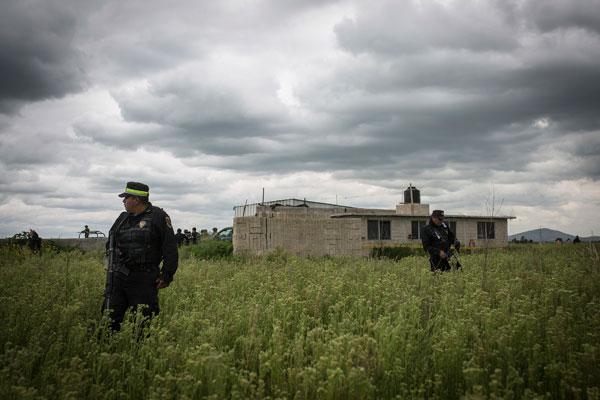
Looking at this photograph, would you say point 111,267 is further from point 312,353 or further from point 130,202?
point 312,353

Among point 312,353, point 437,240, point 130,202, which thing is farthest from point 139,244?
point 437,240

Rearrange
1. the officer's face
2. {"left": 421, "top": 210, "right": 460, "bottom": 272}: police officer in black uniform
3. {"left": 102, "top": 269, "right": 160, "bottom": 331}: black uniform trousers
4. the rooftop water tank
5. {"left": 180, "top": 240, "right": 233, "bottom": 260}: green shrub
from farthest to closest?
the rooftop water tank < {"left": 180, "top": 240, "right": 233, "bottom": 260}: green shrub < {"left": 421, "top": 210, "right": 460, "bottom": 272}: police officer in black uniform < the officer's face < {"left": 102, "top": 269, "right": 160, "bottom": 331}: black uniform trousers

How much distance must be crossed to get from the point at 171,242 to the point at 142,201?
662mm

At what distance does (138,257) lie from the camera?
5.46 meters

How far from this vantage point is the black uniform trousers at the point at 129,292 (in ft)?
17.9

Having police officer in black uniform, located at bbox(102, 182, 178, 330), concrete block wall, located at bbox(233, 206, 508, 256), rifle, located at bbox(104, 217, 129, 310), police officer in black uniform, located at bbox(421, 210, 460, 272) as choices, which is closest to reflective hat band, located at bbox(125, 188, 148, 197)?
police officer in black uniform, located at bbox(102, 182, 178, 330)

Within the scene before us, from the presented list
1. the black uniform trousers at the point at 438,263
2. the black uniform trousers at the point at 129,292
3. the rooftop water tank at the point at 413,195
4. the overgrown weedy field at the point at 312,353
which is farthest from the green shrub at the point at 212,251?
the rooftop water tank at the point at 413,195

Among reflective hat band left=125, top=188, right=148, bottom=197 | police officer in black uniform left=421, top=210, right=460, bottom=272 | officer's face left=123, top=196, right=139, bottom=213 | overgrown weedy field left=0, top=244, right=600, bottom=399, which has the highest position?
reflective hat band left=125, top=188, right=148, bottom=197

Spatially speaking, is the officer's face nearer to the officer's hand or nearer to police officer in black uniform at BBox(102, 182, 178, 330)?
police officer in black uniform at BBox(102, 182, 178, 330)

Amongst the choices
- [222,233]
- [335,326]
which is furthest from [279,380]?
[222,233]

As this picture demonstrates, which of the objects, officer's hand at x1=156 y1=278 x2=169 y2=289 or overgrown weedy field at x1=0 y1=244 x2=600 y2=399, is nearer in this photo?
overgrown weedy field at x1=0 y1=244 x2=600 y2=399

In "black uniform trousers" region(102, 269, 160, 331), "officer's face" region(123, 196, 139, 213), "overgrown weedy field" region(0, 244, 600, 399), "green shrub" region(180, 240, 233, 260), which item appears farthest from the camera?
"green shrub" region(180, 240, 233, 260)

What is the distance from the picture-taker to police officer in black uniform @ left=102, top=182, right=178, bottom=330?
5461 millimetres

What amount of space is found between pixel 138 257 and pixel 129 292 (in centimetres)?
44
